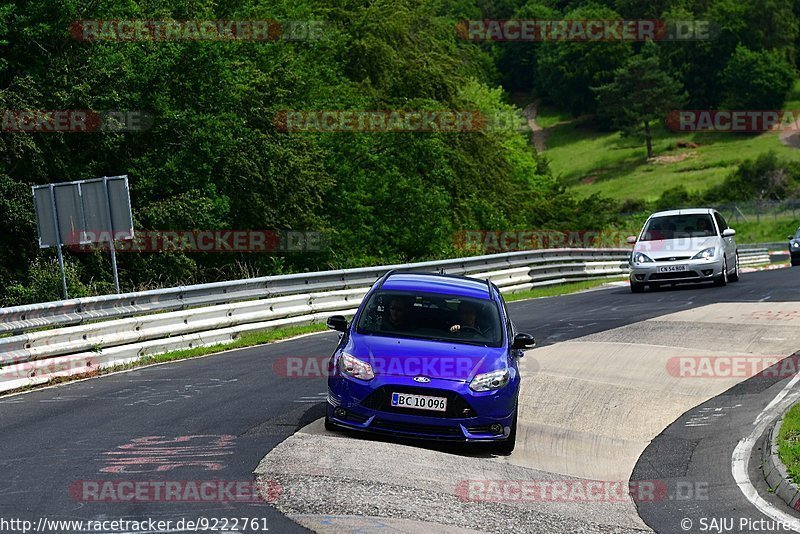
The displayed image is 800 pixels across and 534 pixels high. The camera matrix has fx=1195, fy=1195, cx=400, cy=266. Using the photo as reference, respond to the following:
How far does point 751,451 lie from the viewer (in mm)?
11109

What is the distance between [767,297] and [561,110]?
138701 mm

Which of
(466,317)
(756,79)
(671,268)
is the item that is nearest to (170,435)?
(466,317)

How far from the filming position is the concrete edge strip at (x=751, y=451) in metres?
8.61

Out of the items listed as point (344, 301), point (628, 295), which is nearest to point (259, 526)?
point (344, 301)

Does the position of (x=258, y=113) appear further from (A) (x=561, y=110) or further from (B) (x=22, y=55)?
(A) (x=561, y=110)

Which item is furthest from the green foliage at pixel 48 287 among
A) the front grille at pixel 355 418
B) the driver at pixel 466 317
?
the front grille at pixel 355 418

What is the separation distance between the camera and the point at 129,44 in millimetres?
30797

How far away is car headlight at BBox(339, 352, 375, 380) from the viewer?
1052 cm
